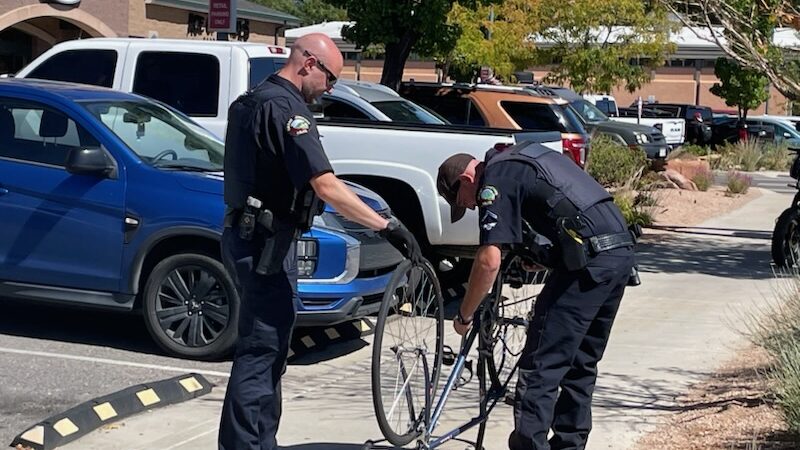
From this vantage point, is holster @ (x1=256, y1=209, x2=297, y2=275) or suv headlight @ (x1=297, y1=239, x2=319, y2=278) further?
suv headlight @ (x1=297, y1=239, x2=319, y2=278)

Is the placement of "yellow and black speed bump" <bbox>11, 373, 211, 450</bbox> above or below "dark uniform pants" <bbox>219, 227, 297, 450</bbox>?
below

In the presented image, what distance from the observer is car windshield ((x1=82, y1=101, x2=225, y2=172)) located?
805 cm

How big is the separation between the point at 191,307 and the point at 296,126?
10.1 feet

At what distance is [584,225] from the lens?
492 cm

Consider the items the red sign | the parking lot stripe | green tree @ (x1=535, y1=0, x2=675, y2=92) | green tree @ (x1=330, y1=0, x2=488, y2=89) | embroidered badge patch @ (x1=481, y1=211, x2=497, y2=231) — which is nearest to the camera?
embroidered badge patch @ (x1=481, y1=211, x2=497, y2=231)

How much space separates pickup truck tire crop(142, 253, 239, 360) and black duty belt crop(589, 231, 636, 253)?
317 cm

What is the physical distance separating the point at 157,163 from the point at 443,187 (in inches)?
137

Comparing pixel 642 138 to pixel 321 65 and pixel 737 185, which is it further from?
pixel 321 65

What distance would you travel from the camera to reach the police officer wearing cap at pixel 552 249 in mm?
4836

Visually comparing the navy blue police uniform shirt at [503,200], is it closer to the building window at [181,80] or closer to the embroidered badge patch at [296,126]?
the embroidered badge patch at [296,126]

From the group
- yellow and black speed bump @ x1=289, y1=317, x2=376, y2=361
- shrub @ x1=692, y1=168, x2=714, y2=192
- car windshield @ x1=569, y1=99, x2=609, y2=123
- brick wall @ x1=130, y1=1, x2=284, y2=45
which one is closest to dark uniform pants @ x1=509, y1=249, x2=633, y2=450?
yellow and black speed bump @ x1=289, y1=317, x2=376, y2=361

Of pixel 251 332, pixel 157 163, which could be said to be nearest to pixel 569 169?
pixel 251 332

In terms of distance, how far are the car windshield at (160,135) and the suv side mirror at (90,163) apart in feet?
0.85

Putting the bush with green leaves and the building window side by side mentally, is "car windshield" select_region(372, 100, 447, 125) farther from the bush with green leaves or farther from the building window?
the bush with green leaves
